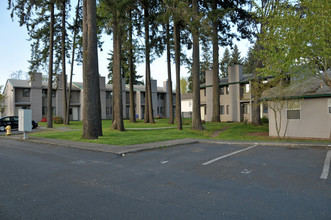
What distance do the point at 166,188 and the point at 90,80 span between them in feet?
37.3

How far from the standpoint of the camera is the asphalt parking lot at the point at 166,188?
4234 mm

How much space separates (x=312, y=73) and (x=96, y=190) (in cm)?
1442

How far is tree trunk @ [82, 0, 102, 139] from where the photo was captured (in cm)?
1529

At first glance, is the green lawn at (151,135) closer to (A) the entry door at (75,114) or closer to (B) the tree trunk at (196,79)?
(B) the tree trunk at (196,79)

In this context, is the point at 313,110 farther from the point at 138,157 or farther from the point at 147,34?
the point at 147,34

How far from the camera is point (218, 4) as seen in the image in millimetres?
30312

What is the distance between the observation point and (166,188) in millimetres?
5598

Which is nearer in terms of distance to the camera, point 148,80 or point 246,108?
point 148,80

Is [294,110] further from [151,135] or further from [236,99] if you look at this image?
[236,99]

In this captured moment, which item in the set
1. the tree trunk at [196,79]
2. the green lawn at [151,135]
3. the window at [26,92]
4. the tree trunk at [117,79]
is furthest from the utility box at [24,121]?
the window at [26,92]

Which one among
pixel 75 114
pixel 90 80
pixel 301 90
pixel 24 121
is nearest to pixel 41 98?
pixel 75 114

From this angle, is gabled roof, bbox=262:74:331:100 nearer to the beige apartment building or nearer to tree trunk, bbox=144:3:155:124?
the beige apartment building

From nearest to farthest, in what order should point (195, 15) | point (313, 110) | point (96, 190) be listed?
point (96, 190) → point (313, 110) → point (195, 15)

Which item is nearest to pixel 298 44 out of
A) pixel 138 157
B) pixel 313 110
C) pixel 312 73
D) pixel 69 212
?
pixel 312 73
